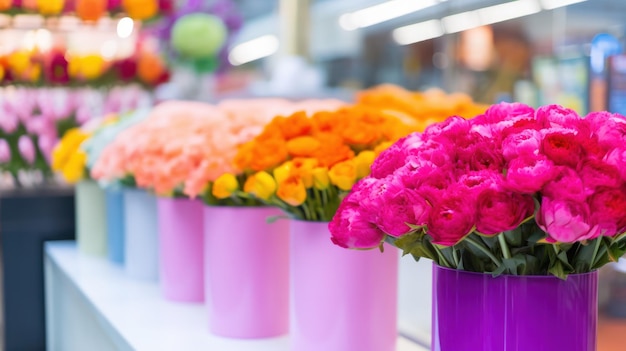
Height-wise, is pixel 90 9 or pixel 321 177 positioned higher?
pixel 90 9

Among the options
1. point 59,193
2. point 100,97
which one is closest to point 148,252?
point 59,193

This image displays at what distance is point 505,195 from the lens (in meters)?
0.71

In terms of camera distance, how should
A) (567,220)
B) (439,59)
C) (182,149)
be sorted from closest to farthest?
(567,220)
(182,149)
(439,59)

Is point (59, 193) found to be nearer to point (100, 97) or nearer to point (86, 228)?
point (86, 228)

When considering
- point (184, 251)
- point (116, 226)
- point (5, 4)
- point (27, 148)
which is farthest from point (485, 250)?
point (5, 4)

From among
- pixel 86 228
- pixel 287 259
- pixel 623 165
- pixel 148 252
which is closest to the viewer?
pixel 623 165

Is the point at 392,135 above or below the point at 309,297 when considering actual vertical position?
above

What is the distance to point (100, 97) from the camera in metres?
2.97

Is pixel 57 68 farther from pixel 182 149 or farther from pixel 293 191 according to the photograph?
pixel 293 191

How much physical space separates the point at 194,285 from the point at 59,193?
1175mm

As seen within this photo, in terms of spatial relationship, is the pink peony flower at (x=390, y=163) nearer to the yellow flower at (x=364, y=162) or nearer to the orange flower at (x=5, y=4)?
the yellow flower at (x=364, y=162)

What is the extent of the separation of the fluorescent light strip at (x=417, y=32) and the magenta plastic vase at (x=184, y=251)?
6001mm

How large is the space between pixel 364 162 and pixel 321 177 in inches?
2.5

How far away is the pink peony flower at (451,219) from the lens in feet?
2.29
